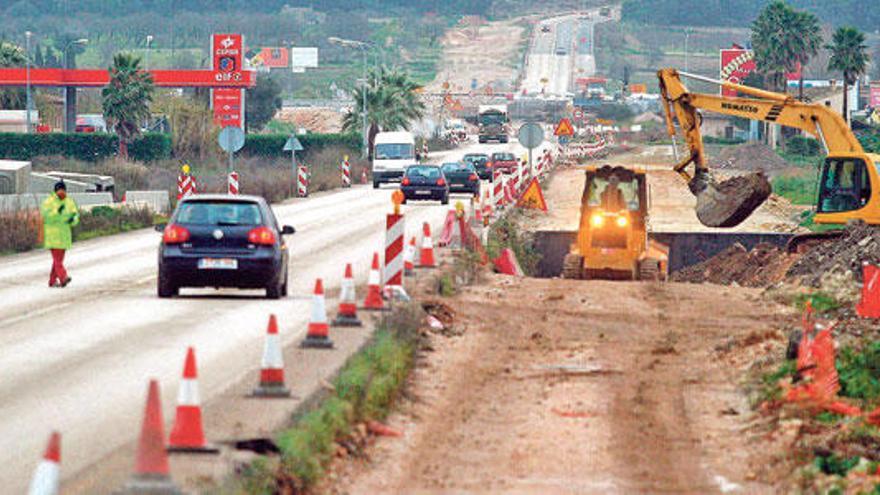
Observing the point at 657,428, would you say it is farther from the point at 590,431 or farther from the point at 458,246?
the point at 458,246

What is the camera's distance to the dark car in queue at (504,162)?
273 feet

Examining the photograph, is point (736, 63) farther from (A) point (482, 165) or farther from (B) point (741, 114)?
(B) point (741, 114)

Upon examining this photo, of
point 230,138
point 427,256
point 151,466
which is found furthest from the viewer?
point 230,138

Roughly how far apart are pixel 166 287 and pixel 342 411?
11.5 m

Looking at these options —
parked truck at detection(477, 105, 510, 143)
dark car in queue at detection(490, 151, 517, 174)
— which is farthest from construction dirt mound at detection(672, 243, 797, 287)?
parked truck at detection(477, 105, 510, 143)

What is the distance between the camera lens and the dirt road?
1316 centimetres

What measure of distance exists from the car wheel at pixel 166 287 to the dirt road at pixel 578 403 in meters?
3.69

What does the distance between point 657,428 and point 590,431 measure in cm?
60

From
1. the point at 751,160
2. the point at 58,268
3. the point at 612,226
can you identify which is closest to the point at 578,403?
the point at 58,268

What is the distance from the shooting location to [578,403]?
666 inches

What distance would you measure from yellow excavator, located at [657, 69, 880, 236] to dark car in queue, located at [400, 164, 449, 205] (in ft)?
68.3

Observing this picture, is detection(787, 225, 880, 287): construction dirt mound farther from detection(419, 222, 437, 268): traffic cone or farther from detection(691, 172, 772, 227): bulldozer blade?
detection(419, 222, 437, 268): traffic cone

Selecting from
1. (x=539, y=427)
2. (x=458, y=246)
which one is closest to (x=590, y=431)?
(x=539, y=427)

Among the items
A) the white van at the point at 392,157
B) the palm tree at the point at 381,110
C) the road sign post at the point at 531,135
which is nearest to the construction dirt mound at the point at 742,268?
the road sign post at the point at 531,135
